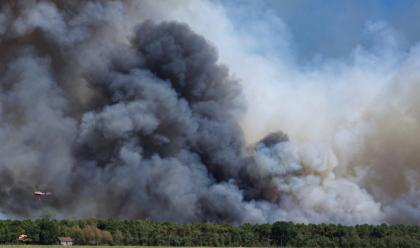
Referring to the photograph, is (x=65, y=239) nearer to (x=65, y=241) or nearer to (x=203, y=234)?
(x=65, y=241)

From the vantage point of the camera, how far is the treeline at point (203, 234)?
2371 inches

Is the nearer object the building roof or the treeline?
the building roof

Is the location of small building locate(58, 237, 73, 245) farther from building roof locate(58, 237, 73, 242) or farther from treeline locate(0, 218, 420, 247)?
treeline locate(0, 218, 420, 247)

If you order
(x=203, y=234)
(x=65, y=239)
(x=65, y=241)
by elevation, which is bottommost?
(x=65, y=241)

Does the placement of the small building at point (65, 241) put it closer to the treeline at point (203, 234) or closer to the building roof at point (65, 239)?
the building roof at point (65, 239)

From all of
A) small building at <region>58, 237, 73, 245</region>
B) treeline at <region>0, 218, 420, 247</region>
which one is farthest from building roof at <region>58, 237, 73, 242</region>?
treeline at <region>0, 218, 420, 247</region>

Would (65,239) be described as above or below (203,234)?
below

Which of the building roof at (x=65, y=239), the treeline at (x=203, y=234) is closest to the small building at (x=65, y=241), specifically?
the building roof at (x=65, y=239)

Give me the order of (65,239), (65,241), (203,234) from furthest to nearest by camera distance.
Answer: (203,234)
(65,239)
(65,241)

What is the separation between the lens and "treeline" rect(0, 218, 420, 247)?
60.2 metres

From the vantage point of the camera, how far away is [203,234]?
64.4 meters

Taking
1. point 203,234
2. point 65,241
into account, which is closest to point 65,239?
point 65,241

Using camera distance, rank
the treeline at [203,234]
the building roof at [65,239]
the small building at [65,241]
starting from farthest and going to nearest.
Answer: the treeline at [203,234] < the building roof at [65,239] < the small building at [65,241]

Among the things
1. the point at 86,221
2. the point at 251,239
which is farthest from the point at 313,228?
the point at 86,221
